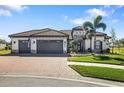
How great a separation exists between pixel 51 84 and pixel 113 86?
8.46 feet

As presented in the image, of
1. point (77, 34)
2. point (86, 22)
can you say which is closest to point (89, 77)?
point (86, 22)

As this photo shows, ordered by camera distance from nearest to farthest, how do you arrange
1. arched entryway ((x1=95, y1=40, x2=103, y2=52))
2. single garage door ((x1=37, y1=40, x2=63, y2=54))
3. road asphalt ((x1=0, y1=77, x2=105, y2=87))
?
road asphalt ((x1=0, y1=77, x2=105, y2=87)) < single garage door ((x1=37, y1=40, x2=63, y2=54)) < arched entryway ((x1=95, y1=40, x2=103, y2=52))

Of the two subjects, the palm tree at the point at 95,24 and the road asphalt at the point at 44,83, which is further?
the palm tree at the point at 95,24

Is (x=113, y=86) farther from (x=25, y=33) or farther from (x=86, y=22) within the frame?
(x=25, y=33)

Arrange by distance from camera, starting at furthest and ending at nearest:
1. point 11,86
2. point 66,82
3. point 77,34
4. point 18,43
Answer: point 77,34 → point 18,43 → point 66,82 → point 11,86

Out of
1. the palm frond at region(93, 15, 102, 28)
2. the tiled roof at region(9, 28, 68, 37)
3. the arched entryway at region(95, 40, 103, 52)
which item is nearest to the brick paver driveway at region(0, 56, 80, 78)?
the palm frond at region(93, 15, 102, 28)

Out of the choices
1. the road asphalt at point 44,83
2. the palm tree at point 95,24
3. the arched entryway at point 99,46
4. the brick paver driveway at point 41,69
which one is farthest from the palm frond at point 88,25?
the road asphalt at point 44,83

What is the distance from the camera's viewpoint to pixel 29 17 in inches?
771

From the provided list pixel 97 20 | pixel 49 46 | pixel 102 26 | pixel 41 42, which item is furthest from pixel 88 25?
pixel 41 42

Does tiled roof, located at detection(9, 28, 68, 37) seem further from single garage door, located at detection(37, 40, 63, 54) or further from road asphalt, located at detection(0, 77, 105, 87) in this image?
road asphalt, located at detection(0, 77, 105, 87)

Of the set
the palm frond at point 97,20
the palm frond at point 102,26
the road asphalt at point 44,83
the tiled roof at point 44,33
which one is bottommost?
the road asphalt at point 44,83

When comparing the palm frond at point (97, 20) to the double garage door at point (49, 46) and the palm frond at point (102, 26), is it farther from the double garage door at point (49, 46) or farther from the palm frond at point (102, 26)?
the double garage door at point (49, 46)

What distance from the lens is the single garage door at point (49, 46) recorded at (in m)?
30.0

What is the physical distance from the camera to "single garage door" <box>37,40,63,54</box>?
3003 cm
